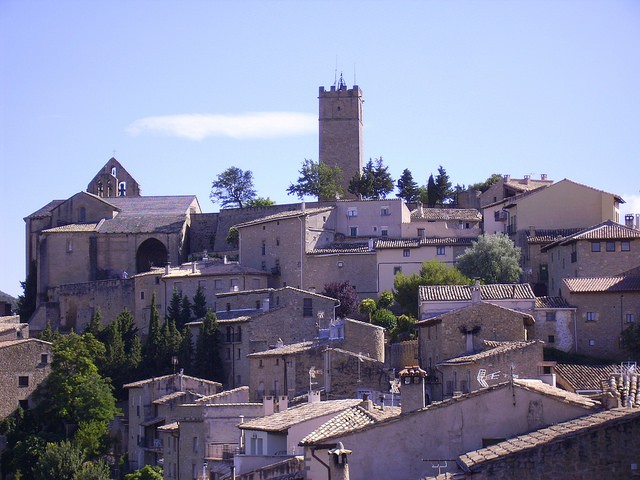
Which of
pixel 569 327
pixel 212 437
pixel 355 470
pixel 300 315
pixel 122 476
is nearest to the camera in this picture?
pixel 355 470

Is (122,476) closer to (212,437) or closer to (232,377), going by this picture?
(232,377)

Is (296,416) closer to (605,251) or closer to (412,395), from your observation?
(412,395)

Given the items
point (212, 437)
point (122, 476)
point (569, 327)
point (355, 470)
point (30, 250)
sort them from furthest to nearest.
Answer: point (30, 250) → point (122, 476) → point (569, 327) → point (212, 437) → point (355, 470)

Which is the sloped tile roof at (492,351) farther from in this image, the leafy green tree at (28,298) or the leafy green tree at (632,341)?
the leafy green tree at (28,298)

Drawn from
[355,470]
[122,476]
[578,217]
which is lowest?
[122,476]

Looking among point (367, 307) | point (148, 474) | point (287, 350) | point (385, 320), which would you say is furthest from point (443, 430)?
point (367, 307)

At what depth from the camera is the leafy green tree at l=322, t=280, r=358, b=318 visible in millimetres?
69000

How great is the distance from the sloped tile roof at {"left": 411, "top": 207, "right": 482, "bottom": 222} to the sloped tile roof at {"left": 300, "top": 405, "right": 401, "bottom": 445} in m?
50.5

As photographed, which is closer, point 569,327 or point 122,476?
point 569,327

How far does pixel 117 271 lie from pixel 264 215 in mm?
9827

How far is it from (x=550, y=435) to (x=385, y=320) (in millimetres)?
43993

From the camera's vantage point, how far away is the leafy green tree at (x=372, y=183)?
93438 millimetres

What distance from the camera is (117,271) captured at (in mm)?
87062

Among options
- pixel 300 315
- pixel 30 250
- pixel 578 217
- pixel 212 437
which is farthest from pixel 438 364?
pixel 30 250
